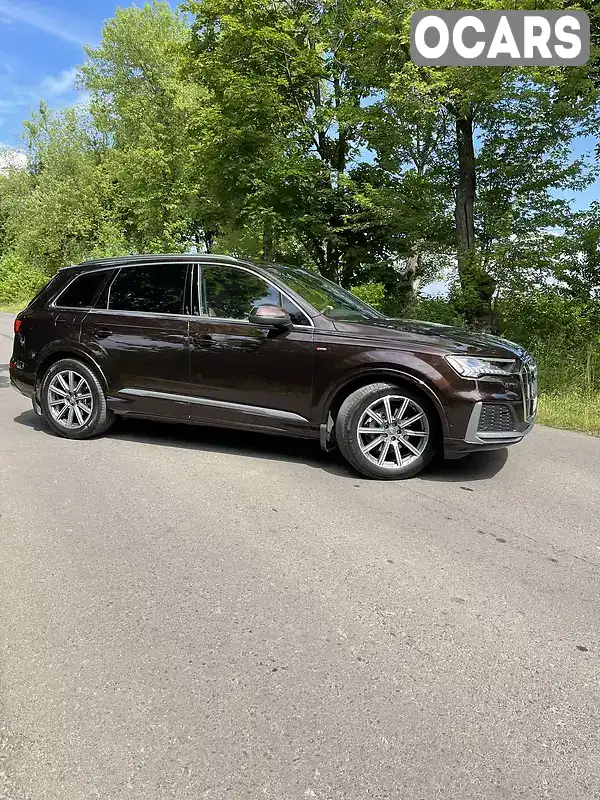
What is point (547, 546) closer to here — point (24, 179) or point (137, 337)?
point (137, 337)

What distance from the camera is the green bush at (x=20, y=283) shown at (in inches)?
1790

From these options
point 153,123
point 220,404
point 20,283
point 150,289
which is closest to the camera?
point 220,404

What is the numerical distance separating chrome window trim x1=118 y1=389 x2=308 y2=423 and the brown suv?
1cm

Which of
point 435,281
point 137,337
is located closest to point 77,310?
point 137,337

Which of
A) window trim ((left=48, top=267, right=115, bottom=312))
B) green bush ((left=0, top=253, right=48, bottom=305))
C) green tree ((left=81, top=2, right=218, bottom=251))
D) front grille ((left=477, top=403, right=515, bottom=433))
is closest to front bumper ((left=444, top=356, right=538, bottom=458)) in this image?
front grille ((left=477, top=403, right=515, bottom=433))

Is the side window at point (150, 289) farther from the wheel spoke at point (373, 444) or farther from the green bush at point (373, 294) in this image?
the green bush at point (373, 294)

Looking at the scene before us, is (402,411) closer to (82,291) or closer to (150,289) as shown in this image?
(150,289)

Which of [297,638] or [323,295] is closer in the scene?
[297,638]

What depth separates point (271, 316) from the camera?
5141 mm

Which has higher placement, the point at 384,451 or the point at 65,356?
the point at 65,356

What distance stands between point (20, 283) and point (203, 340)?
45553mm

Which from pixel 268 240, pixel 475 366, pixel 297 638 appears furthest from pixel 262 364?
pixel 268 240

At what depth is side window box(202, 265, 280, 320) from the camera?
215 inches

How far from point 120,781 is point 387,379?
3591 mm
